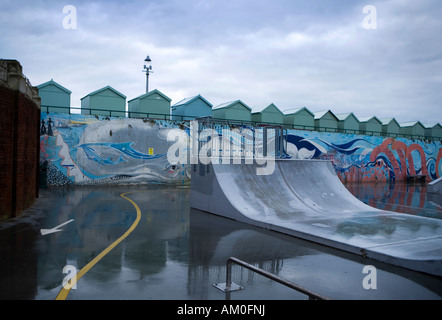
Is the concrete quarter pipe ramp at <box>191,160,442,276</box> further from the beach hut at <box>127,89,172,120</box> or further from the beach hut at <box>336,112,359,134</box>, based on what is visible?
the beach hut at <box>336,112,359,134</box>

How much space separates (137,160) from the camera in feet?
80.9

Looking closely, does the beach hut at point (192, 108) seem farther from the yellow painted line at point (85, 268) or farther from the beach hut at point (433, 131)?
the beach hut at point (433, 131)

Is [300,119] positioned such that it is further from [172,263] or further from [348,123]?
[172,263]

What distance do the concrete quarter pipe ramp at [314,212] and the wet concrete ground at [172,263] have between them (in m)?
0.33

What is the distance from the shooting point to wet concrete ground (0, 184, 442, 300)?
5.53m

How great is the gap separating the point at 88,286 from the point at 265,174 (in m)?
9.66

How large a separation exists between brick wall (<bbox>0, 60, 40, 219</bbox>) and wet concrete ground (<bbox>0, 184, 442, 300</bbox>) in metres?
0.71

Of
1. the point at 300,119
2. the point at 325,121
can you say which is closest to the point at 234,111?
the point at 300,119

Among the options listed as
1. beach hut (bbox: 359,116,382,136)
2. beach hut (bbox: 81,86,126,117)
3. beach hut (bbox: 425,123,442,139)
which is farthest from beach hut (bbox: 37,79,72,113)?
beach hut (bbox: 425,123,442,139)

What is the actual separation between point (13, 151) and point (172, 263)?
7.64 m

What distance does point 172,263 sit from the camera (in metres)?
7.00

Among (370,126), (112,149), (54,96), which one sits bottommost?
(112,149)
